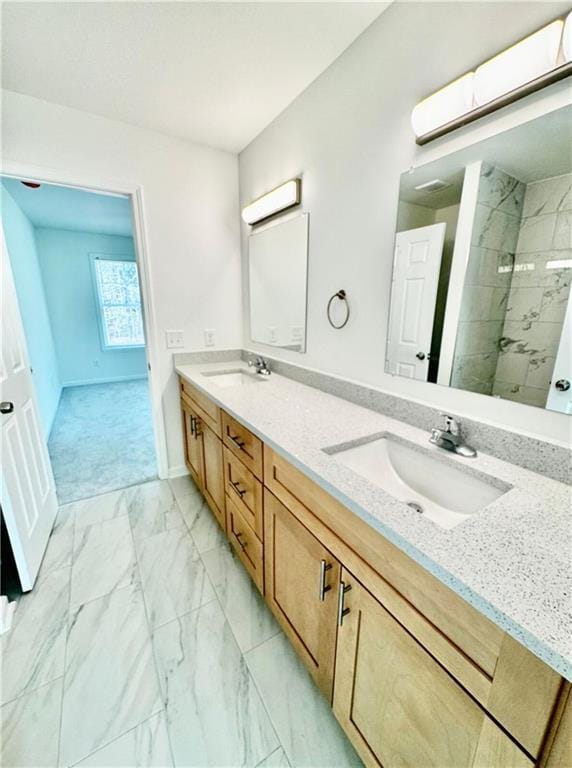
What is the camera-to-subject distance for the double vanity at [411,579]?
498mm

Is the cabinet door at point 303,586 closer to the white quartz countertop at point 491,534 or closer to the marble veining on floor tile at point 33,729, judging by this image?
the white quartz countertop at point 491,534

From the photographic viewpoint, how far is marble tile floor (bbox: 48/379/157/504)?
2.44 metres

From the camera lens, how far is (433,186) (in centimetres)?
110

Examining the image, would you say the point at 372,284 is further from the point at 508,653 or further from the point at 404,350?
the point at 508,653

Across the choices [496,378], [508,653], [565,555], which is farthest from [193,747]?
[496,378]

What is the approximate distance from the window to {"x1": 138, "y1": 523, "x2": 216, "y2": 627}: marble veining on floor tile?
406 centimetres

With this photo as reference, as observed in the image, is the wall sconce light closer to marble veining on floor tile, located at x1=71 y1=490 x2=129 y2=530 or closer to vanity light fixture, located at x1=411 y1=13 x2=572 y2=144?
vanity light fixture, located at x1=411 y1=13 x2=572 y2=144

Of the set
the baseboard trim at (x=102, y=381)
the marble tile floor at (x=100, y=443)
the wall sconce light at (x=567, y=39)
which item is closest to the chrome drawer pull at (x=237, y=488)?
the marble tile floor at (x=100, y=443)

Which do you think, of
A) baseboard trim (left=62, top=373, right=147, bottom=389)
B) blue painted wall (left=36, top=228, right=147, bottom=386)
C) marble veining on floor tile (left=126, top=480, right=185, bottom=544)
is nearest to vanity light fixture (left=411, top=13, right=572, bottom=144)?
marble veining on floor tile (left=126, top=480, right=185, bottom=544)

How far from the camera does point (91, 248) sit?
4941 millimetres

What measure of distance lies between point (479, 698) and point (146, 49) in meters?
2.32

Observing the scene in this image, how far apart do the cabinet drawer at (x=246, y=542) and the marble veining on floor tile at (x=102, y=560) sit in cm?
55

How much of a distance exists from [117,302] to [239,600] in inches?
209

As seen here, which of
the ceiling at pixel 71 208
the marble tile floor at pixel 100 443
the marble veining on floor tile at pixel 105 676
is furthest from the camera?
the ceiling at pixel 71 208
